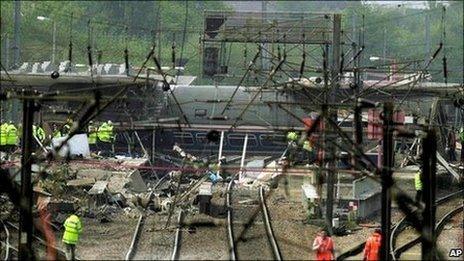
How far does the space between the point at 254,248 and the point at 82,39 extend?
6130 cm

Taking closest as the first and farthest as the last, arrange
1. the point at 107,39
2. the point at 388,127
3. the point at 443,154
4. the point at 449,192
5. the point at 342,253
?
the point at 388,127
the point at 342,253
the point at 449,192
the point at 443,154
the point at 107,39

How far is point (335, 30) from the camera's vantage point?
30859 mm

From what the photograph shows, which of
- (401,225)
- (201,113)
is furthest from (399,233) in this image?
(201,113)

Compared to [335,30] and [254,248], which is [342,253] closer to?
[254,248]

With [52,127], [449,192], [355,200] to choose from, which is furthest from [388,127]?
[52,127]

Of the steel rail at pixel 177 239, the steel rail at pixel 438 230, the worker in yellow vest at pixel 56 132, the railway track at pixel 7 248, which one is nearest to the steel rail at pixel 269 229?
the steel rail at pixel 177 239

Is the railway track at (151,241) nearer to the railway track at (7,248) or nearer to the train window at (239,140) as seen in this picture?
the railway track at (7,248)

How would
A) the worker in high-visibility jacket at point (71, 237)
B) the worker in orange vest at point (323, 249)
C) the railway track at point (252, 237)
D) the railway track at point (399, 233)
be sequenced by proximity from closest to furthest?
the worker in orange vest at point (323, 249), the worker in high-visibility jacket at point (71, 237), the railway track at point (252, 237), the railway track at point (399, 233)

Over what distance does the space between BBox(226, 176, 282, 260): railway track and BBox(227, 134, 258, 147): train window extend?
52.3 feet

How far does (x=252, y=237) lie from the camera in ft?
87.2

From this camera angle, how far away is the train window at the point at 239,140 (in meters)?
48.4

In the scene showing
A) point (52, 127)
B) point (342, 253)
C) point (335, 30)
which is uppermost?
point (335, 30)

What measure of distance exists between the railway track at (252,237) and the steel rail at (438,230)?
9.32 ft

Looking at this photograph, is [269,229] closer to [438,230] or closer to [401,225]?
[401,225]
